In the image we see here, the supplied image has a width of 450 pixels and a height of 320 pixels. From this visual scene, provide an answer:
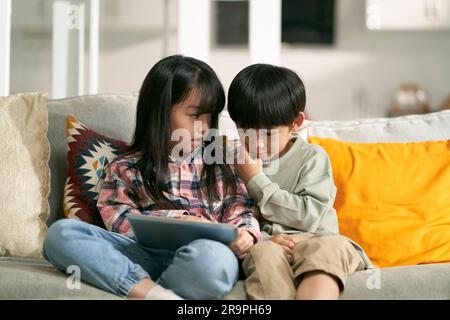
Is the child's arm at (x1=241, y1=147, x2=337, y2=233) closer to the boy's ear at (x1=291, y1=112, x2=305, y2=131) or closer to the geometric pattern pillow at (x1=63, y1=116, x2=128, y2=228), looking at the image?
the boy's ear at (x1=291, y1=112, x2=305, y2=131)

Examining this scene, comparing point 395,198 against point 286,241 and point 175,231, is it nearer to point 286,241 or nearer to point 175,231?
point 286,241

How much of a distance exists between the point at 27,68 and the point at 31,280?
2.59 metres

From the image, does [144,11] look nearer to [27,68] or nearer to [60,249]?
[27,68]

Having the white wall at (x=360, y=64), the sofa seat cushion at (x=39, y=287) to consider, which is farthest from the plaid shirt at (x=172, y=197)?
the white wall at (x=360, y=64)

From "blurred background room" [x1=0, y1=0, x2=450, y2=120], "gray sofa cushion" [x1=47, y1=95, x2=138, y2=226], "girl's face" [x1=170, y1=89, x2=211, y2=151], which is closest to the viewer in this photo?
"girl's face" [x1=170, y1=89, x2=211, y2=151]

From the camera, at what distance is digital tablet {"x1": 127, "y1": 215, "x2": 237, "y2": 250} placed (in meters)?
1.55

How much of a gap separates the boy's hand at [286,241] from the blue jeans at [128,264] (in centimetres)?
13

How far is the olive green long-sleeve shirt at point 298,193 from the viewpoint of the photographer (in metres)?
1.80

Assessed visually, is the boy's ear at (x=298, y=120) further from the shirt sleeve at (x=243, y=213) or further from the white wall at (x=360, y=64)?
the white wall at (x=360, y=64)

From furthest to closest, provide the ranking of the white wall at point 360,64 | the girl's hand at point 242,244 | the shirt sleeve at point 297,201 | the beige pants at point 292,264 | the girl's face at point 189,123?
1. the white wall at point 360,64
2. the girl's face at point 189,123
3. the shirt sleeve at point 297,201
4. the girl's hand at point 242,244
5. the beige pants at point 292,264

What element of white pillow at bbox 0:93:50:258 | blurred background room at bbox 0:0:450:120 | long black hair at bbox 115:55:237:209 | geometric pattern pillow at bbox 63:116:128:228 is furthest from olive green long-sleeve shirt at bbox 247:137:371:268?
blurred background room at bbox 0:0:450:120

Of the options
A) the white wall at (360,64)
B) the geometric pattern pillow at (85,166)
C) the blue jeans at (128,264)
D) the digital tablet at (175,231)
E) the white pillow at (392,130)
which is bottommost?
the blue jeans at (128,264)

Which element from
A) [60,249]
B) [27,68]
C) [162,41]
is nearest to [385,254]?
[60,249]

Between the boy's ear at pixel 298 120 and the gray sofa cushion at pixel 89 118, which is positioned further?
the gray sofa cushion at pixel 89 118
